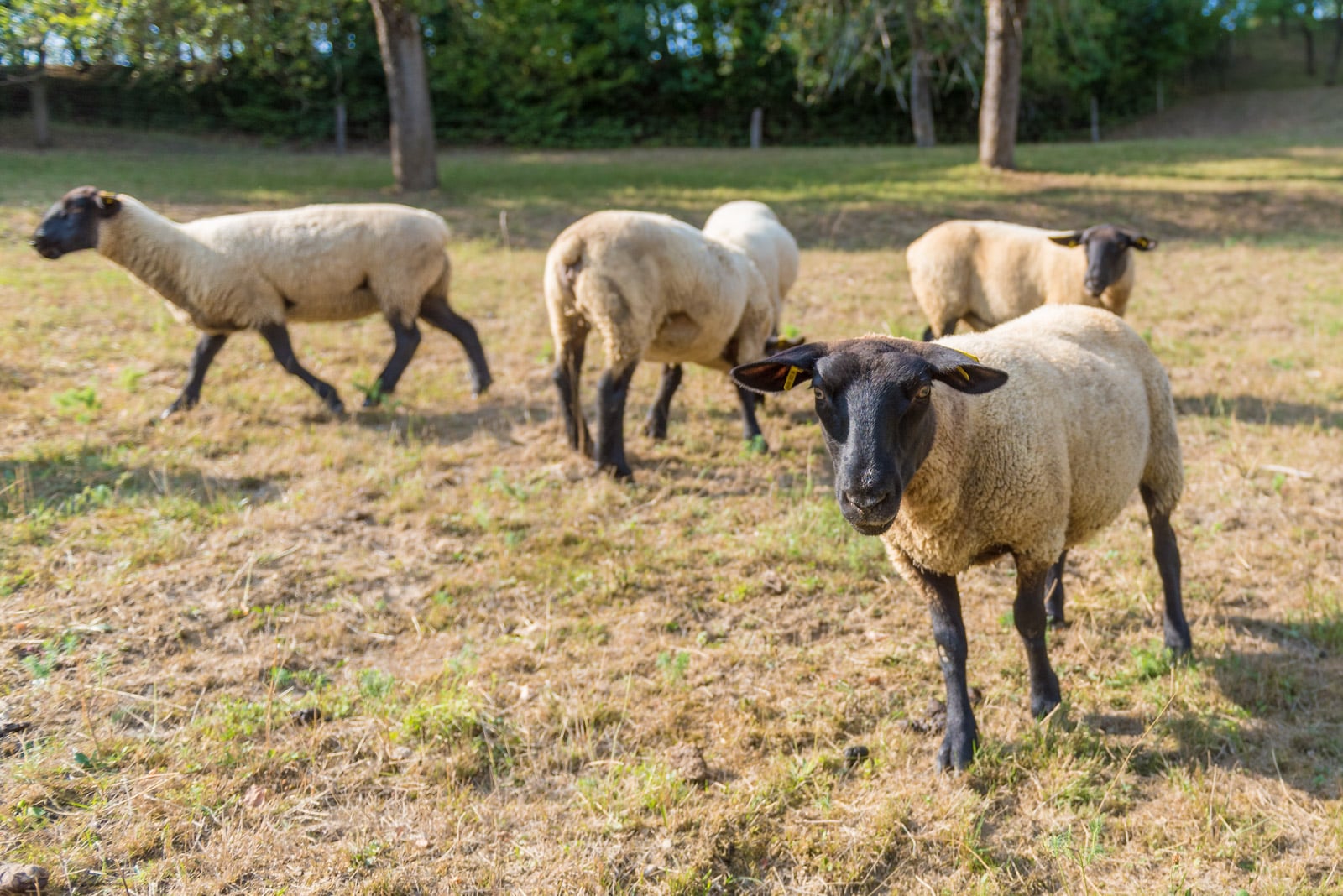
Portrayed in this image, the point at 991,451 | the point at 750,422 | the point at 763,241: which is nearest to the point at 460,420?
the point at 750,422

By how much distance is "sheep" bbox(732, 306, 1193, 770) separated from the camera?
3109 millimetres

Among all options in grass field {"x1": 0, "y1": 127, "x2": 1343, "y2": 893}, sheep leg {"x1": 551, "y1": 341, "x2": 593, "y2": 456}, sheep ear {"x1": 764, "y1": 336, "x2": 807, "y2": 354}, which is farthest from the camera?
sheep leg {"x1": 551, "y1": 341, "x2": 593, "y2": 456}

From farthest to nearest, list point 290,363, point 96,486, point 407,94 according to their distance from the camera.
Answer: point 407,94 < point 290,363 < point 96,486

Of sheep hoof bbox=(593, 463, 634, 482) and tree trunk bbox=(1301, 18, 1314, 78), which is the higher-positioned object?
tree trunk bbox=(1301, 18, 1314, 78)

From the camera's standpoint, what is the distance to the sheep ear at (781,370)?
3281 millimetres

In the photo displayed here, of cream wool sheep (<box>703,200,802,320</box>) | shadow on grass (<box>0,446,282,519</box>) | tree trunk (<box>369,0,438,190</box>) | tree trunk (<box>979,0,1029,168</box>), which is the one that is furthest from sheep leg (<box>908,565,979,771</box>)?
tree trunk (<box>979,0,1029,168</box>)

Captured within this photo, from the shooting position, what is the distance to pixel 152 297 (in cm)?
1108

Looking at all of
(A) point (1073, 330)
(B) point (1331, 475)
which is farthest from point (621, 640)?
(B) point (1331, 475)

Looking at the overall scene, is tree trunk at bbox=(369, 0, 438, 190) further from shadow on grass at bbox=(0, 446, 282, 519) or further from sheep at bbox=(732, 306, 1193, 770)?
sheep at bbox=(732, 306, 1193, 770)

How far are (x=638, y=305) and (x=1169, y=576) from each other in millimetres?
3748

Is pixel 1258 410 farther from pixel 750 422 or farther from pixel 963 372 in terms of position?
pixel 963 372

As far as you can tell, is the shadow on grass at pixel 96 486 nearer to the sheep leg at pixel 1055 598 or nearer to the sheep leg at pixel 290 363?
the sheep leg at pixel 290 363

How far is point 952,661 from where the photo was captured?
3.76 meters

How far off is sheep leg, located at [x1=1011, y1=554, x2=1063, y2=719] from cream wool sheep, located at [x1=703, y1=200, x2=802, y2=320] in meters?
4.74
